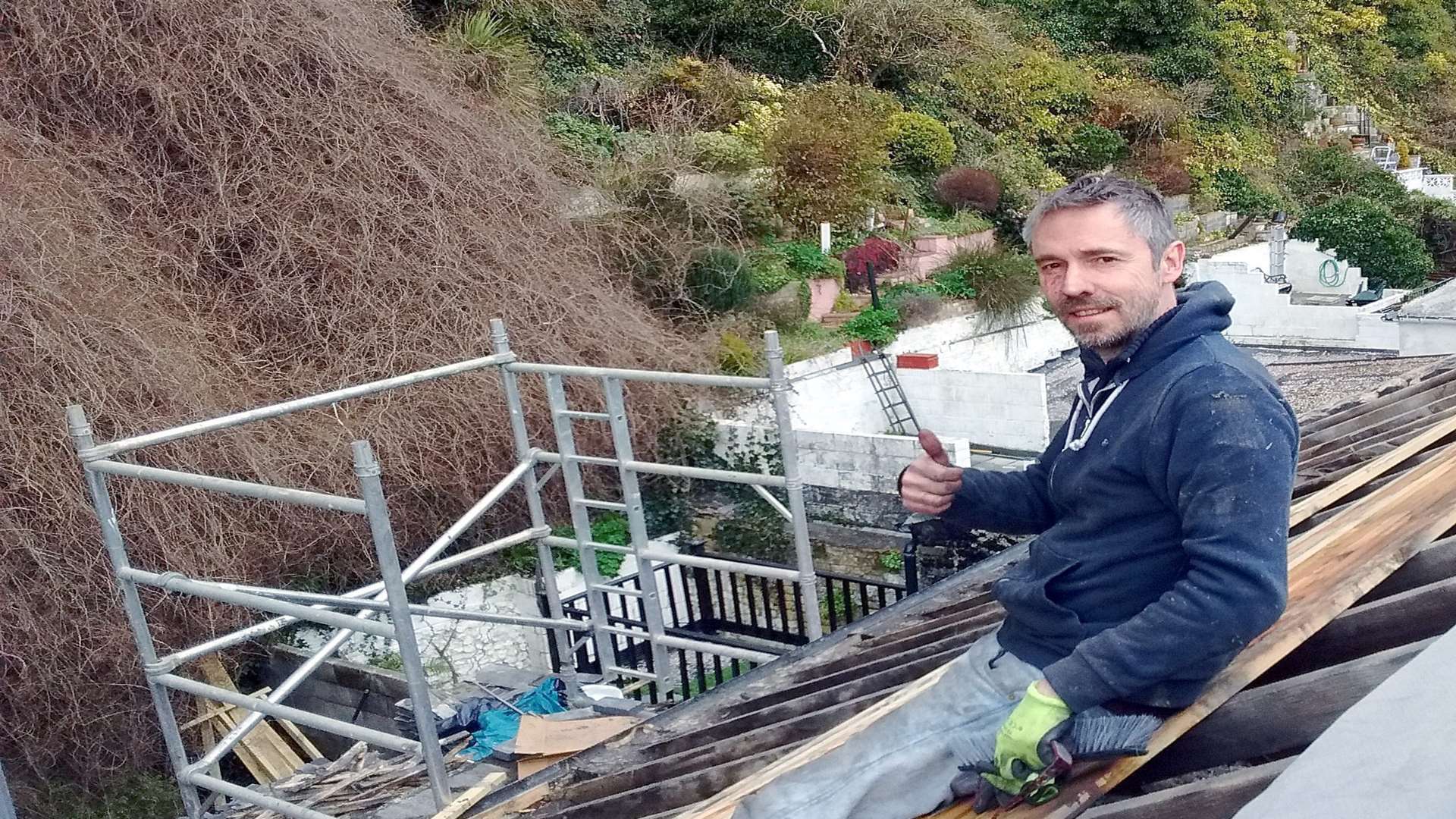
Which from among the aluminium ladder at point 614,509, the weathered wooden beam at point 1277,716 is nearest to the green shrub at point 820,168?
the aluminium ladder at point 614,509

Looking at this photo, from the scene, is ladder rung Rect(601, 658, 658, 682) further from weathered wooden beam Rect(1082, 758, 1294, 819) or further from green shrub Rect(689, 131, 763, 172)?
green shrub Rect(689, 131, 763, 172)

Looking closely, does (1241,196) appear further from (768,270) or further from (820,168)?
(768,270)

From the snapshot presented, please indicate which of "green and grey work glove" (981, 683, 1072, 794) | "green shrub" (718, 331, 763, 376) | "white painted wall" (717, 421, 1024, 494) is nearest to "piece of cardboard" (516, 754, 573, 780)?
"green and grey work glove" (981, 683, 1072, 794)

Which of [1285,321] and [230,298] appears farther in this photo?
[1285,321]

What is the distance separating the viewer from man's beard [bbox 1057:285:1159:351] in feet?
6.37

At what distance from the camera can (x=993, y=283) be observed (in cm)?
1605

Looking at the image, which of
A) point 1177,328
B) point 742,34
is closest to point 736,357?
point 742,34

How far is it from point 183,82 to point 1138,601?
9.64 metres

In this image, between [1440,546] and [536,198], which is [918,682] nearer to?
[1440,546]

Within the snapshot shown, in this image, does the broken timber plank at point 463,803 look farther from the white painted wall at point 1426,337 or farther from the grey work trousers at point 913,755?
the white painted wall at point 1426,337

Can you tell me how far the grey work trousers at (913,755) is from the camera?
6.47 feet

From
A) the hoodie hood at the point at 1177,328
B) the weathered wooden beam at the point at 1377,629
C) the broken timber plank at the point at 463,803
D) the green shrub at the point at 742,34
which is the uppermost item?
the green shrub at the point at 742,34

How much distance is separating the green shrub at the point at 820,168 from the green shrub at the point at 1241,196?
10358 mm

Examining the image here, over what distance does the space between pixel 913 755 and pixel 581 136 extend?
46.7 ft
